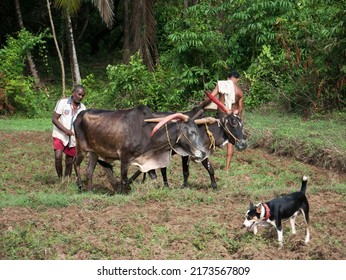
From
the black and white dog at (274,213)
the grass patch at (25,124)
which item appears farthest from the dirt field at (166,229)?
the grass patch at (25,124)

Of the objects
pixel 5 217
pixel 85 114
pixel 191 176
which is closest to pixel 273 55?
pixel 191 176

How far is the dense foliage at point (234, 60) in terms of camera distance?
1603 centimetres

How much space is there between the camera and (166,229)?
7711 millimetres

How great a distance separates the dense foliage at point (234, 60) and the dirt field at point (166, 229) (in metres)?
6.75

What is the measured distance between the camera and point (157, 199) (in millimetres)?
9109

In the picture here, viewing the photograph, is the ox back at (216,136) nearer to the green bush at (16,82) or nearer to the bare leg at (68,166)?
the bare leg at (68,166)

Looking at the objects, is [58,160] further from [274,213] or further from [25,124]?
[25,124]

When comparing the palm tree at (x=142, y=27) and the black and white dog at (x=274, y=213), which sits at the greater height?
the palm tree at (x=142, y=27)

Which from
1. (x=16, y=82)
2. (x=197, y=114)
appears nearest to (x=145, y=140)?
(x=197, y=114)

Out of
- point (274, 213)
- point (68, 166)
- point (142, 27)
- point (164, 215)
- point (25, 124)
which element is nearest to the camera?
point (274, 213)

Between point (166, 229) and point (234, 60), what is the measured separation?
11.4 meters

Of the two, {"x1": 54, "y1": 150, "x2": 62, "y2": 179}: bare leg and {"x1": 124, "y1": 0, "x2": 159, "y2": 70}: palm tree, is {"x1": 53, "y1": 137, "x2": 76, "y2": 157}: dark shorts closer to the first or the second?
{"x1": 54, "y1": 150, "x2": 62, "y2": 179}: bare leg

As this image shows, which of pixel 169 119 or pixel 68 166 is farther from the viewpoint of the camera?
pixel 68 166

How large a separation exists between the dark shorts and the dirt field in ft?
4.90
